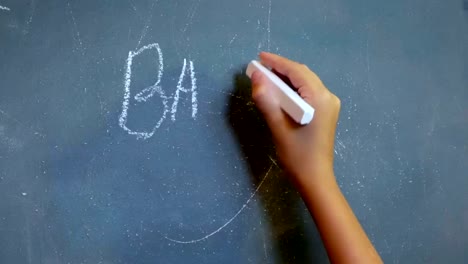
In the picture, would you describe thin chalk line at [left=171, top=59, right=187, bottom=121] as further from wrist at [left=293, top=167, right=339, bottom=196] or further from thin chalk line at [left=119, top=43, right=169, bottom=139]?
wrist at [left=293, top=167, right=339, bottom=196]

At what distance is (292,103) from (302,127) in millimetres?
39

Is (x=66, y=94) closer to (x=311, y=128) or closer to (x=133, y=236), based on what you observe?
(x=133, y=236)

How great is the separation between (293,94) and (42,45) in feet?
1.02

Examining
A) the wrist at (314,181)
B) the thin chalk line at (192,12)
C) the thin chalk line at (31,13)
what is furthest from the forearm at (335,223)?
the thin chalk line at (31,13)

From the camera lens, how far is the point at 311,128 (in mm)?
639

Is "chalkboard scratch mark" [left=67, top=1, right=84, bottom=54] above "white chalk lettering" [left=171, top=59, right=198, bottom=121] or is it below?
above

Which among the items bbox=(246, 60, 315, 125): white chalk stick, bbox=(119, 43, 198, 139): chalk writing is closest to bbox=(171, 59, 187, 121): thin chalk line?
bbox=(119, 43, 198, 139): chalk writing

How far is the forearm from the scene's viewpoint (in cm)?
62

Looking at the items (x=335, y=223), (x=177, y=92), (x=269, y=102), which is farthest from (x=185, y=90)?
(x=335, y=223)

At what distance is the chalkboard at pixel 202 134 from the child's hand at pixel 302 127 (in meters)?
0.05

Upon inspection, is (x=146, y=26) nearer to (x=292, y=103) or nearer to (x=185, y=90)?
(x=185, y=90)

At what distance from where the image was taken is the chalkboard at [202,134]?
0.63 meters

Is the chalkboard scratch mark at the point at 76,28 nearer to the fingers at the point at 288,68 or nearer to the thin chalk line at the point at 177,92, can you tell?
the thin chalk line at the point at 177,92

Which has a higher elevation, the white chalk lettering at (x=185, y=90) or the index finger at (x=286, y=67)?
the index finger at (x=286, y=67)
